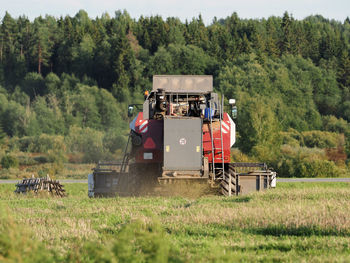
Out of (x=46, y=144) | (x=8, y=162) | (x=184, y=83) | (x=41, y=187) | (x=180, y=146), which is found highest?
(x=184, y=83)

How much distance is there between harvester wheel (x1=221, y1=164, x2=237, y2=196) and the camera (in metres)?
19.5

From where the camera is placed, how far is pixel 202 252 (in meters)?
8.81

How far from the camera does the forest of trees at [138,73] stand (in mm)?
91812

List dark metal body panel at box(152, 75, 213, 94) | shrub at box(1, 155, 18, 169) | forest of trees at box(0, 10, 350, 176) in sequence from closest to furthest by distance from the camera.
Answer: dark metal body panel at box(152, 75, 213, 94) → shrub at box(1, 155, 18, 169) → forest of trees at box(0, 10, 350, 176)

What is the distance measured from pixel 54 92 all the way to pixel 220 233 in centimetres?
9879

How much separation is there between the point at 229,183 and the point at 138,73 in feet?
294

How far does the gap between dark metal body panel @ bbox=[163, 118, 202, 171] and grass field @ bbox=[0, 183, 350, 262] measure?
8.59 feet

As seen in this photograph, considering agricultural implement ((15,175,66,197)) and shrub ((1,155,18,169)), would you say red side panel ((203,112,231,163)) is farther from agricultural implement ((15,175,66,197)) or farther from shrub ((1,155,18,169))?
shrub ((1,155,18,169))

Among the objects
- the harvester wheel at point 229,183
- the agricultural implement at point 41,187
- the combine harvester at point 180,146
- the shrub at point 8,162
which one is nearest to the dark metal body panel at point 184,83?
the combine harvester at point 180,146

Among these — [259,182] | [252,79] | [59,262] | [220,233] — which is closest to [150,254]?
[59,262]

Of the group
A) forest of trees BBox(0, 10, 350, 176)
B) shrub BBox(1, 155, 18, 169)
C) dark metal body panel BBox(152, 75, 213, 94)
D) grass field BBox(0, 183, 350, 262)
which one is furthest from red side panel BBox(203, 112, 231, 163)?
forest of trees BBox(0, 10, 350, 176)

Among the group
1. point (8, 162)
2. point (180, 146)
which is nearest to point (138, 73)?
point (8, 162)

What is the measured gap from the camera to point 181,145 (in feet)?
59.7

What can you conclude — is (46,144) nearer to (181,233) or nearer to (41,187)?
(41,187)
